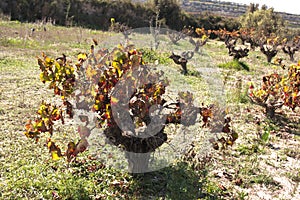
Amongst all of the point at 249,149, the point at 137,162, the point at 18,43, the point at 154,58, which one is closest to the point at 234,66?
the point at 154,58

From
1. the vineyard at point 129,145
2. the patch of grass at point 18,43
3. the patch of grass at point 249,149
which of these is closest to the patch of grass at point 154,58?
the patch of grass at point 18,43

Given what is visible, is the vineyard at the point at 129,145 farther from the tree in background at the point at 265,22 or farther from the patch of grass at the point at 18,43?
the tree in background at the point at 265,22

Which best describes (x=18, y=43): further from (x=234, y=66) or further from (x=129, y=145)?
(x=129, y=145)

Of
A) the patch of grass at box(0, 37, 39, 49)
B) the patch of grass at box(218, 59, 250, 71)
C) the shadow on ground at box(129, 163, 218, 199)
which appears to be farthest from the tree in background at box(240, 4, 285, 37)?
the shadow on ground at box(129, 163, 218, 199)

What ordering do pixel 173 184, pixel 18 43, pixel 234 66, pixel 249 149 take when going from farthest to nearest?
pixel 18 43, pixel 234 66, pixel 249 149, pixel 173 184

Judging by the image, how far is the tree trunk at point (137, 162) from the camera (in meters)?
3.41

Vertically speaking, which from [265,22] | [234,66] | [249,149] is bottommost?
[249,149]

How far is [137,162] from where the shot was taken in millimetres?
3467

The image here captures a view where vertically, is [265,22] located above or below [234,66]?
above

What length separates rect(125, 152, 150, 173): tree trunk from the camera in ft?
11.2

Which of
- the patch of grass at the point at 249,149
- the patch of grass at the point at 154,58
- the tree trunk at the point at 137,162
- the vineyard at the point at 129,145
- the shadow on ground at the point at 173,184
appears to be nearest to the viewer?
the vineyard at the point at 129,145

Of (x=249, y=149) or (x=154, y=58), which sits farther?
(x=154, y=58)

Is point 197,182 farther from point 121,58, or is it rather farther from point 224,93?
point 224,93

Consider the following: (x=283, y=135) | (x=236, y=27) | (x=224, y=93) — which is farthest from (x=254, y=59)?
(x=236, y=27)
